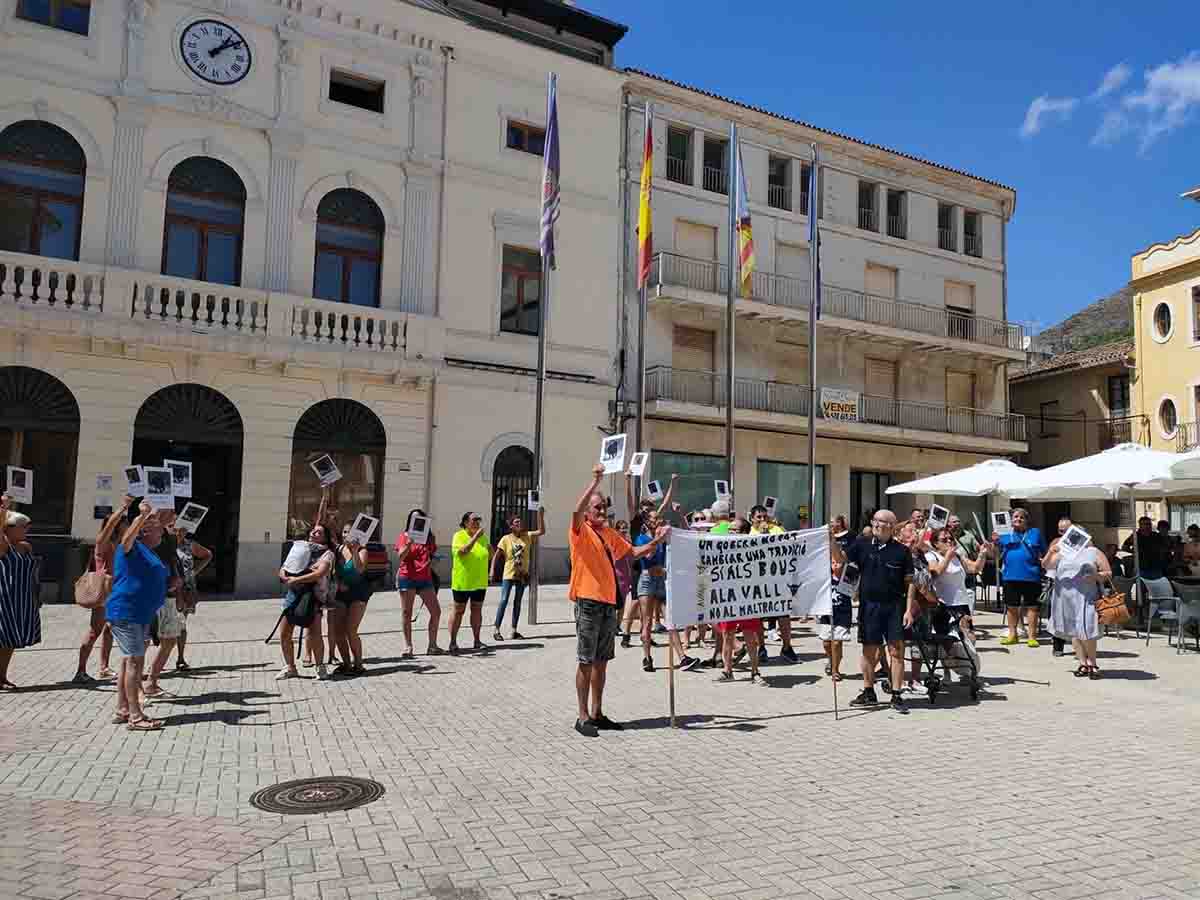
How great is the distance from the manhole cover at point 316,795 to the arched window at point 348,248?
15.7 m

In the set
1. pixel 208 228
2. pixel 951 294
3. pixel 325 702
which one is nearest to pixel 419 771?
pixel 325 702

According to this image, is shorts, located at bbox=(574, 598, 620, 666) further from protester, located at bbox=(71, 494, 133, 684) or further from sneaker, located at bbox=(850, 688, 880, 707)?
protester, located at bbox=(71, 494, 133, 684)

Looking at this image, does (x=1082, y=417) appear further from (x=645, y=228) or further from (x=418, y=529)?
(x=418, y=529)

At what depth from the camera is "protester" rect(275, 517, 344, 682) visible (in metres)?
8.77

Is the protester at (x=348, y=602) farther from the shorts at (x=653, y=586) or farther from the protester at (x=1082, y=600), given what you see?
the protester at (x=1082, y=600)

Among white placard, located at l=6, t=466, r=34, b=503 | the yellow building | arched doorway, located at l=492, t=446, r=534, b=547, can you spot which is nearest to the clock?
arched doorway, located at l=492, t=446, r=534, b=547

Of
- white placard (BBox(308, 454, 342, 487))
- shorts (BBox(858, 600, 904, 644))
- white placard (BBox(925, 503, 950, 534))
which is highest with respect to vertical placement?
white placard (BBox(308, 454, 342, 487))

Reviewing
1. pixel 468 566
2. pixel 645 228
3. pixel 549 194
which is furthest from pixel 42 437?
pixel 645 228

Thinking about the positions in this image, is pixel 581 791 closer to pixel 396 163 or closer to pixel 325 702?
pixel 325 702

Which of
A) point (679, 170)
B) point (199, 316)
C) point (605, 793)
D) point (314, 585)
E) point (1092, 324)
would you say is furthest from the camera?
point (1092, 324)

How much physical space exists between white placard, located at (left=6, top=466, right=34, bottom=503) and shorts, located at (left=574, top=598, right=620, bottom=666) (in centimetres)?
694

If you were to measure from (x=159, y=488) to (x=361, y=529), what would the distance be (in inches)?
96.2

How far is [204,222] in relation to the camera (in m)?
A: 18.5

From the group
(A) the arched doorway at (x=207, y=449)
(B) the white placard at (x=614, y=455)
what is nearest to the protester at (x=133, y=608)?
(B) the white placard at (x=614, y=455)
